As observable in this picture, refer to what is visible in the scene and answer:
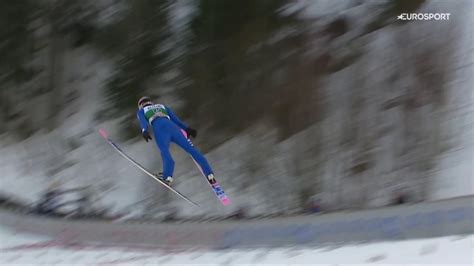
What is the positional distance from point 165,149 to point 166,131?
186 mm

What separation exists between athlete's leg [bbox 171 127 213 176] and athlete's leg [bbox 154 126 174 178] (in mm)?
70

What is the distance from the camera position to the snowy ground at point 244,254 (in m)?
4.21

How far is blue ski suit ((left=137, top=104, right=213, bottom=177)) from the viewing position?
16.5 feet

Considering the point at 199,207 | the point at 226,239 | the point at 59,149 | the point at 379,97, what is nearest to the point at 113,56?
the point at 59,149

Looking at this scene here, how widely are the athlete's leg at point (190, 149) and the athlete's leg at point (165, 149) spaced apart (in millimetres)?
70

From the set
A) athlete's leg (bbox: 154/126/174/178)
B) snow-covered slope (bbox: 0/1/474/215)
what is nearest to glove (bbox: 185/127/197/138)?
athlete's leg (bbox: 154/126/174/178)

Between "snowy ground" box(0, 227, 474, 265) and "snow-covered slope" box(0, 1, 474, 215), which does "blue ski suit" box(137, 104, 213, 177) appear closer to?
"snow-covered slope" box(0, 1, 474, 215)

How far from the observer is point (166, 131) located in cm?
502

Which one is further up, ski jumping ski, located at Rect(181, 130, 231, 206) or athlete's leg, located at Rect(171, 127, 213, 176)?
athlete's leg, located at Rect(171, 127, 213, 176)

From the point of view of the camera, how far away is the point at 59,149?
5910 millimetres

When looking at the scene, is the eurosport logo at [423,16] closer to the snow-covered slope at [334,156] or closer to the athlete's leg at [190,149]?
the snow-covered slope at [334,156]

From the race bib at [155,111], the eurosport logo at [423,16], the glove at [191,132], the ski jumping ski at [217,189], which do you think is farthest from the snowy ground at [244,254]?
the eurosport logo at [423,16]

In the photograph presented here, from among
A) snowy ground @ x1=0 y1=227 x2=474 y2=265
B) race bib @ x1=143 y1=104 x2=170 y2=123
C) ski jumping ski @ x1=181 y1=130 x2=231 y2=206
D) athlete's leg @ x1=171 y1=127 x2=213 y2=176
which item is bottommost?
snowy ground @ x1=0 y1=227 x2=474 y2=265

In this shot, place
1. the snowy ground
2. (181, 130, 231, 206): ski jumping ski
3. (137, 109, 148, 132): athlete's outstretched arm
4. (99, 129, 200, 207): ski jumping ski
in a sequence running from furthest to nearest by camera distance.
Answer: (99, 129, 200, 207): ski jumping ski < (181, 130, 231, 206): ski jumping ski < (137, 109, 148, 132): athlete's outstretched arm < the snowy ground
